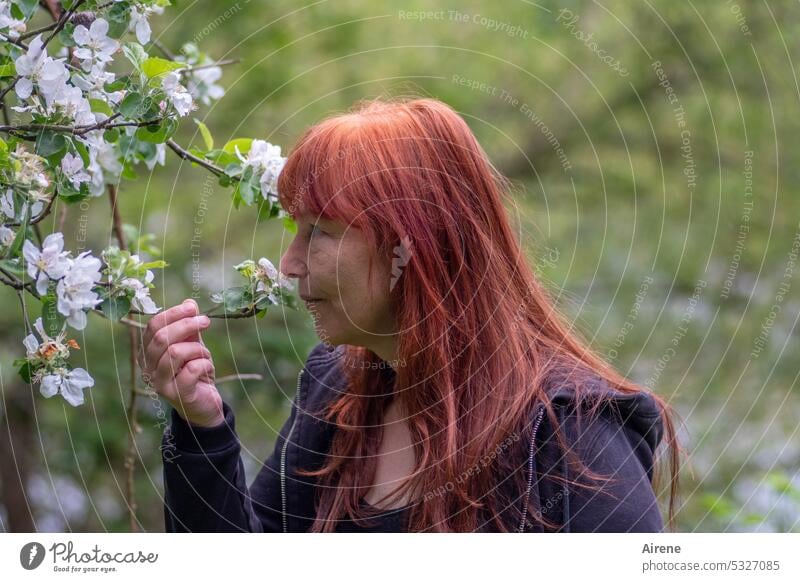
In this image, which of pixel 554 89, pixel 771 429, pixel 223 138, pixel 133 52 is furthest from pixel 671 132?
pixel 133 52

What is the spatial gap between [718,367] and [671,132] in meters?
1.02

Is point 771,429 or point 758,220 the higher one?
point 758,220

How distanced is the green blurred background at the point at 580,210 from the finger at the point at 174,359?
1.84m

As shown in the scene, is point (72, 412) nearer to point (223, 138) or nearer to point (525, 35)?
point (223, 138)

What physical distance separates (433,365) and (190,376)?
0.39 meters


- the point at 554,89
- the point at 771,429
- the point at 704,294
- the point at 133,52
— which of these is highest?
the point at 133,52

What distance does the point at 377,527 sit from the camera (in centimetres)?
159

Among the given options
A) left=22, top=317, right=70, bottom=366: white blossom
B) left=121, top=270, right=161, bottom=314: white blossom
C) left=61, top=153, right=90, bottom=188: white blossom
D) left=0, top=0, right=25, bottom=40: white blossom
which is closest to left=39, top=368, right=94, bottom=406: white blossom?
left=22, top=317, right=70, bottom=366: white blossom

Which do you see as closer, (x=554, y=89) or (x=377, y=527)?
(x=377, y=527)

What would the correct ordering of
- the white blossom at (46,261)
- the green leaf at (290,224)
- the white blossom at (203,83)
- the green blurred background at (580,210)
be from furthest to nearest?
the green blurred background at (580,210)
the white blossom at (203,83)
the green leaf at (290,224)
the white blossom at (46,261)

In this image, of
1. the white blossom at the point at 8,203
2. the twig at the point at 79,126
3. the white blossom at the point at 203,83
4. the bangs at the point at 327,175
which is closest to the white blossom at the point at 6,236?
the white blossom at the point at 8,203

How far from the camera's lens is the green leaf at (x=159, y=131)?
1.35 m

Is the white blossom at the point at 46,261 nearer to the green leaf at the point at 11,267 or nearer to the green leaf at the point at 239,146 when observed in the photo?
the green leaf at the point at 11,267

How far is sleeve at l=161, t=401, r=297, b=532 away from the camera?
5.20ft
